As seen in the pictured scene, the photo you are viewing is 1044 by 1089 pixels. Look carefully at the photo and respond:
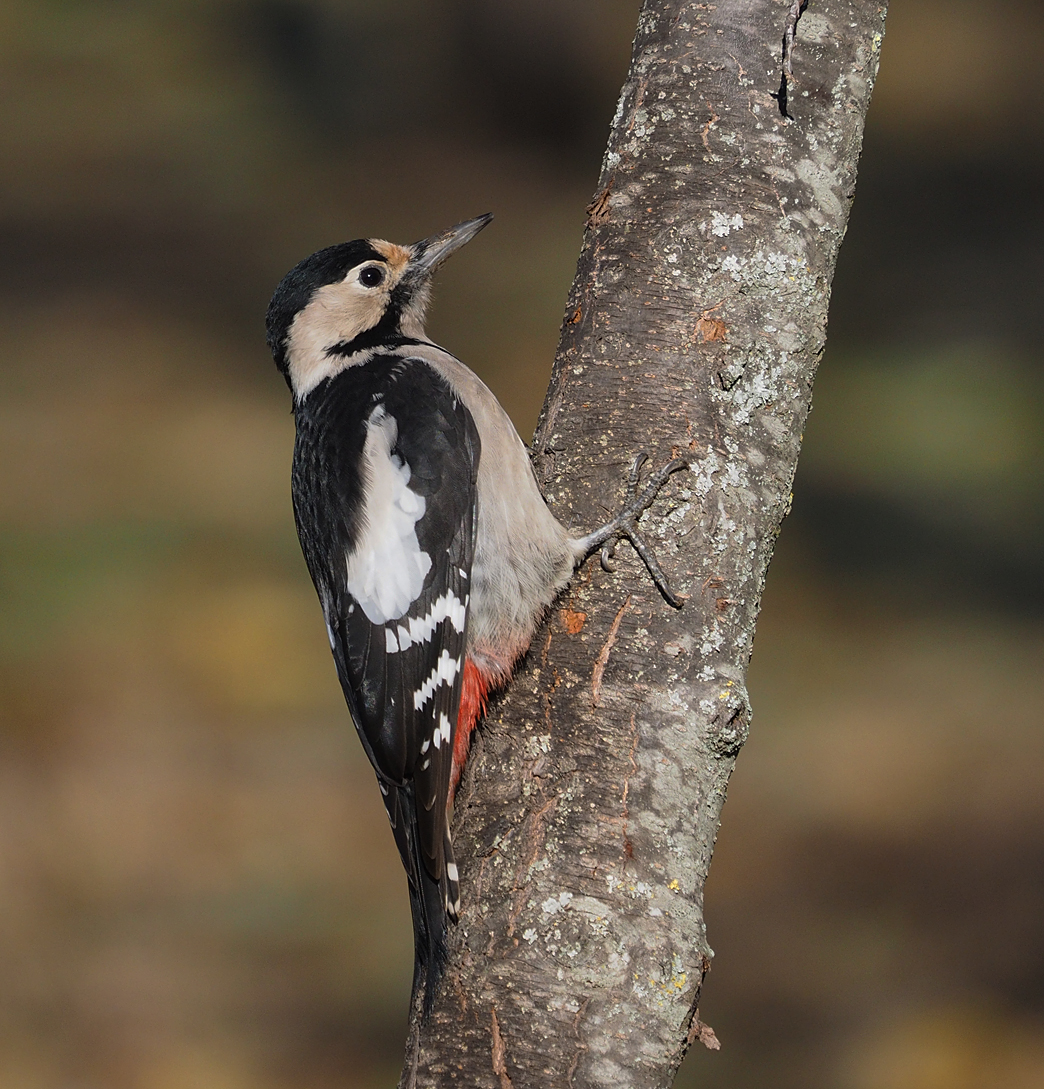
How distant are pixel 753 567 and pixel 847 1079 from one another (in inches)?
97.6

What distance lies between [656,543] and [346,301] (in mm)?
1159

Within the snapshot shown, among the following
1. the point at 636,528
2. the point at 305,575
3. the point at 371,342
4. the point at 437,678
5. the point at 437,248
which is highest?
the point at 437,248

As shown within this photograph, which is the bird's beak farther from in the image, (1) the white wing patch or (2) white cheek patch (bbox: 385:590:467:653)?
(2) white cheek patch (bbox: 385:590:467:653)

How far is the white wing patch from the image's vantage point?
228cm

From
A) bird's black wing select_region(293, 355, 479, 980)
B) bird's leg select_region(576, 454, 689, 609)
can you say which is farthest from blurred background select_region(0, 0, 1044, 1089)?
bird's leg select_region(576, 454, 689, 609)

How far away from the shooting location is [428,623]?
7.40 ft

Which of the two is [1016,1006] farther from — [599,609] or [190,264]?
[190,264]

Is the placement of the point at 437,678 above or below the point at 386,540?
below

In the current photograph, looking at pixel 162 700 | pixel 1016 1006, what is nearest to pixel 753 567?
pixel 1016 1006

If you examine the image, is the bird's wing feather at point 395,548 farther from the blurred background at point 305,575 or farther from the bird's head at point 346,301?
the blurred background at point 305,575

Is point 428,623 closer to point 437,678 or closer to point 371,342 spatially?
point 437,678

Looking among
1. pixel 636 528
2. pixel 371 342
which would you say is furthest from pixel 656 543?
pixel 371 342

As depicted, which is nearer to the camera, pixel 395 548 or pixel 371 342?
pixel 395 548

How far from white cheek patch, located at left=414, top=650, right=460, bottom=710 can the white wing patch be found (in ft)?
0.35
